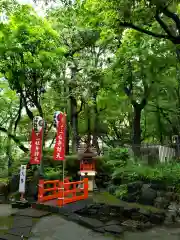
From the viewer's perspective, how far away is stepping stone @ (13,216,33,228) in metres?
8.72

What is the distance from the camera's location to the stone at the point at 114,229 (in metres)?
8.62

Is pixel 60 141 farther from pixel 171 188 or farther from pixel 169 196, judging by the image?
pixel 171 188

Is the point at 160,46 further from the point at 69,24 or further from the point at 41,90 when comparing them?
the point at 41,90

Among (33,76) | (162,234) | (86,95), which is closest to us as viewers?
(162,234)

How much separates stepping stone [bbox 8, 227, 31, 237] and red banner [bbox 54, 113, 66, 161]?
10.6 ft

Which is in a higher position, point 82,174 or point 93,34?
point 93,34

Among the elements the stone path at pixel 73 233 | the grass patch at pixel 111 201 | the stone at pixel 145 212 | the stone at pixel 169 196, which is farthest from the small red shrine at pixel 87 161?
the stone path at pixel 73 233

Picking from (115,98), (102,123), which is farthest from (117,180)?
(102,123)

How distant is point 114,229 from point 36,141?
5792 millimetres

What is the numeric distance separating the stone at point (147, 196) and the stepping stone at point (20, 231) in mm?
5875

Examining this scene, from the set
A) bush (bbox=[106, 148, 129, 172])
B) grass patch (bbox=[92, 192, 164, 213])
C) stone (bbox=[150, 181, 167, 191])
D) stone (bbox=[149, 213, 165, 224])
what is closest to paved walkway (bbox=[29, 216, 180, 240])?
stone (bbox=[149, 213, 165, 224])

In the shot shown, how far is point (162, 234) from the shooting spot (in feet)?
28.3

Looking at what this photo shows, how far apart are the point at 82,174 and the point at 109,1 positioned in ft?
29.8

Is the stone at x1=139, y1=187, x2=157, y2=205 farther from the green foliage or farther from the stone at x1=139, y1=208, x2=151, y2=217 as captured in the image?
the stone at x1=139, y1=208, x2=151, y2=217
